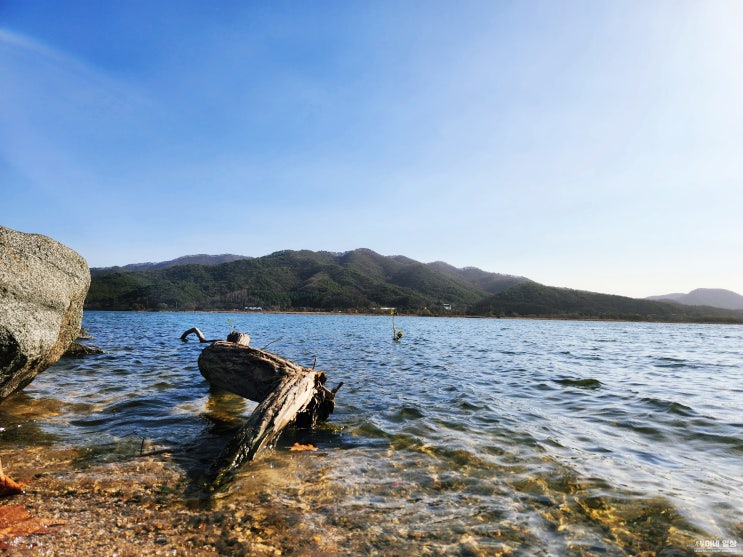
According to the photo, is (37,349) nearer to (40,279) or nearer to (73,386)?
(40,279)

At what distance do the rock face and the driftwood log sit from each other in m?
3.65

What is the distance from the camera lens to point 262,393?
8.41 m

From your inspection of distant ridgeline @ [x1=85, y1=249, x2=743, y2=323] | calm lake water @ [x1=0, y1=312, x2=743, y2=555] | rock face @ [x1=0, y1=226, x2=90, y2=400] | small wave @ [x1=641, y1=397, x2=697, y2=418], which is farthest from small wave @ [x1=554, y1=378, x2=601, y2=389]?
distant ridgeline @ [x1=85, y1=249, x2=743, y2=323]

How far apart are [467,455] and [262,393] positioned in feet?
15.0

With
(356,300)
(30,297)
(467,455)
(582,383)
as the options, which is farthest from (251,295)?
(467,455)

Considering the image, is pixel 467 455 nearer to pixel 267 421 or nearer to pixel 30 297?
pixel 267 421

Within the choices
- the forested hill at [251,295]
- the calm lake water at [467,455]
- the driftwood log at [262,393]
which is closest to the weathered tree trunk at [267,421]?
the driftwood log at [262,393]

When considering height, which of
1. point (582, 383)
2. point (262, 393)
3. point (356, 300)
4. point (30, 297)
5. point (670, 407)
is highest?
point (356, 300)

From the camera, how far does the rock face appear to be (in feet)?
19.9

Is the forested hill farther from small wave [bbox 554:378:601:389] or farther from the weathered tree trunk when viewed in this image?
the weathered tree trunk

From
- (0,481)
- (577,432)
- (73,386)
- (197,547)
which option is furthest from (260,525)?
(73,386)

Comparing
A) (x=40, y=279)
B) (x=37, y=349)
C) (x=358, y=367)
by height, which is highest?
(x=40, y=279)

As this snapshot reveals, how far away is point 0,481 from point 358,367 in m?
13.8

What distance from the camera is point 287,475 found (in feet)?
18.8
